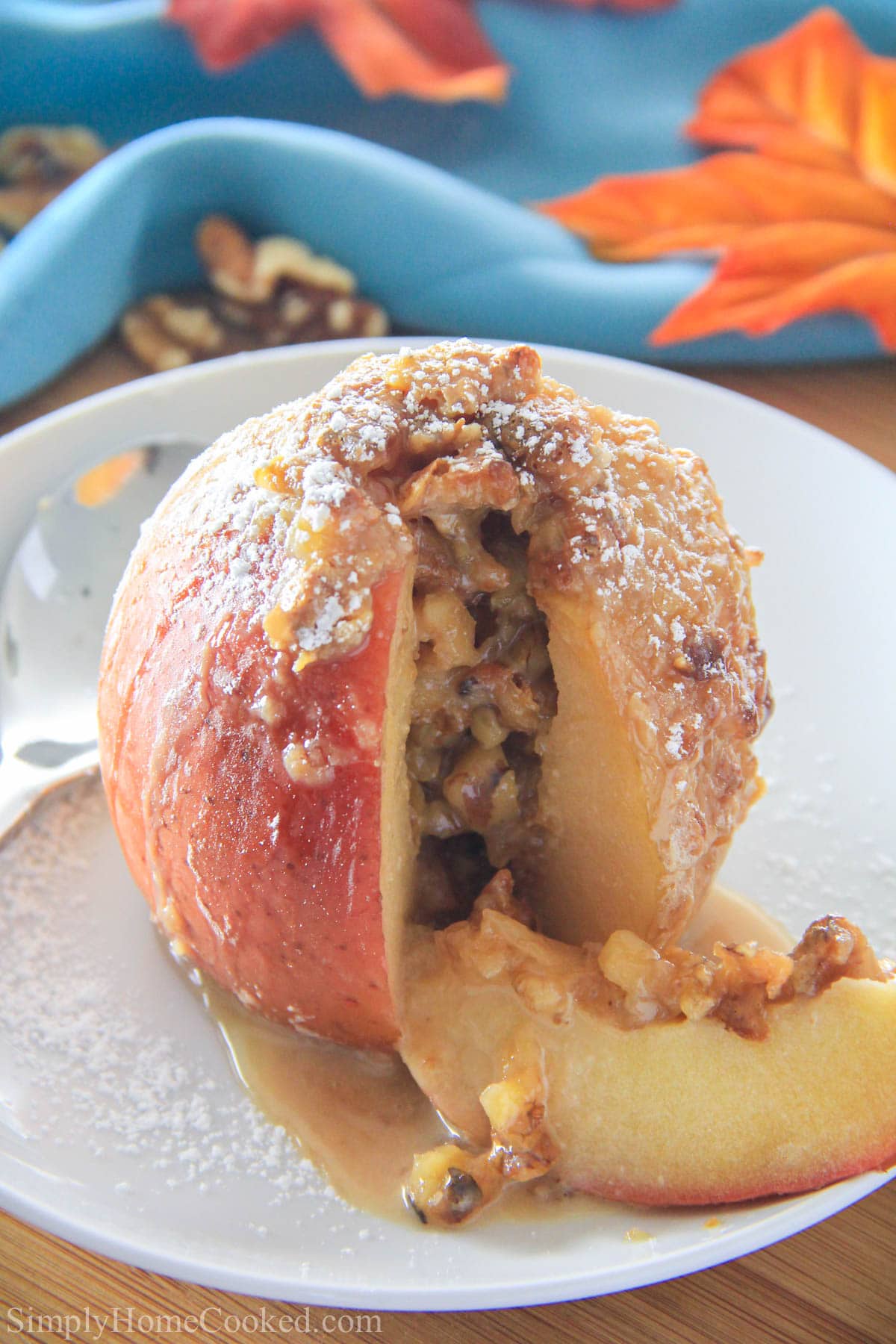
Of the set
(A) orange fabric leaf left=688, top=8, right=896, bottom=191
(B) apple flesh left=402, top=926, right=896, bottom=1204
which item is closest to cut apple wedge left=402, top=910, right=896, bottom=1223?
(B) apple flesh left=402, top=926, right=896, bottom=1204

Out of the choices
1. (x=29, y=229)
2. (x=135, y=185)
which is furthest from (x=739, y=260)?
(x=29, y=229)

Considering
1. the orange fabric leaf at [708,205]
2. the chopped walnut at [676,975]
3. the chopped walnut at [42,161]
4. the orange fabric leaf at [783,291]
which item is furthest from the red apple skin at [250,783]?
the chopped walnut at [42,161]

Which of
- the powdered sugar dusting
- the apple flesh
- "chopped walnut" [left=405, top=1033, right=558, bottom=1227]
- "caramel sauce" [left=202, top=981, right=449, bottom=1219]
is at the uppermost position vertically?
the apple flesh

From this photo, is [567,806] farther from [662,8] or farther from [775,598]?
[662,8]

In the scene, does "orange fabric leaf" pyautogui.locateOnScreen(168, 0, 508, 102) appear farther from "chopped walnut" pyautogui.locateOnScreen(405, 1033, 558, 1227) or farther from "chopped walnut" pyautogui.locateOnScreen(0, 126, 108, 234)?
"chopped walnut" pyautogui.locateOnScreen(405, 1033, 558, 1227)

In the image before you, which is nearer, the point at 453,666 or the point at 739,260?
the point at 453,666

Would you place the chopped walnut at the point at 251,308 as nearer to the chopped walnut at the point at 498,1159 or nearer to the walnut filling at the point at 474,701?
the walnut filling at the point at 474,701
